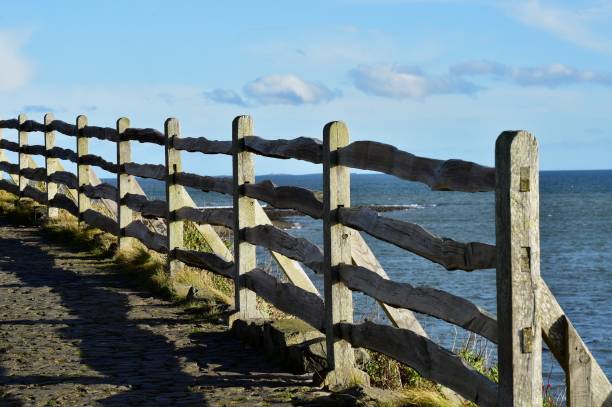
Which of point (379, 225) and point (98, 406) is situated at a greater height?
point (379, 225)

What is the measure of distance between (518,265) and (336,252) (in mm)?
2243

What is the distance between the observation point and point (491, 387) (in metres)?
5.77

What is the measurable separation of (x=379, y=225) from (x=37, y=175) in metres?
13.0

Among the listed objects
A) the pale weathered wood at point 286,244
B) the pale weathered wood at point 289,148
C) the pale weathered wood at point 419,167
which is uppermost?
the pale weathered wood at point 289,148

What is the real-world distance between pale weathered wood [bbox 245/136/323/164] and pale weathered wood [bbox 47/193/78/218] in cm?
789

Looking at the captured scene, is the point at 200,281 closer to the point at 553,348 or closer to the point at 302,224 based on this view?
the point at 553,348

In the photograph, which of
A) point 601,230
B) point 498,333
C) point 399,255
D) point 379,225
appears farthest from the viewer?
point 601,230

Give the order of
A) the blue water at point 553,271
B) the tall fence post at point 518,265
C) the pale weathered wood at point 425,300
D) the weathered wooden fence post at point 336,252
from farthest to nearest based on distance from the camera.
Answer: the blue water at point 553,271, the weathered wooden fence post at point 336,252, the pale weathered wood at point 425,300, the tall fence post at point 518,265

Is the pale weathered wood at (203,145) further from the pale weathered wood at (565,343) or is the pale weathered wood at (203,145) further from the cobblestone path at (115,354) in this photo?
the pale weathered wood at (565,343)

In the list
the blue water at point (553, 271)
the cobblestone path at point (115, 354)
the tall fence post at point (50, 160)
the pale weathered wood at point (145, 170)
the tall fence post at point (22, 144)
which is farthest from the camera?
the tall fence post at point (22, 144)

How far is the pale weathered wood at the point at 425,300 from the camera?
5836 millimetres

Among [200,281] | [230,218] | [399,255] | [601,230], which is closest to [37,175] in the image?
[200,281]

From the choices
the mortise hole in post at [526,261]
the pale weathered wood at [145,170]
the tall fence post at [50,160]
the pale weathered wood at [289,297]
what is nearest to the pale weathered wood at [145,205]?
the pale weathered wood at [145,170]

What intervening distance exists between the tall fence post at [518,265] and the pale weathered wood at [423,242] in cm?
20
